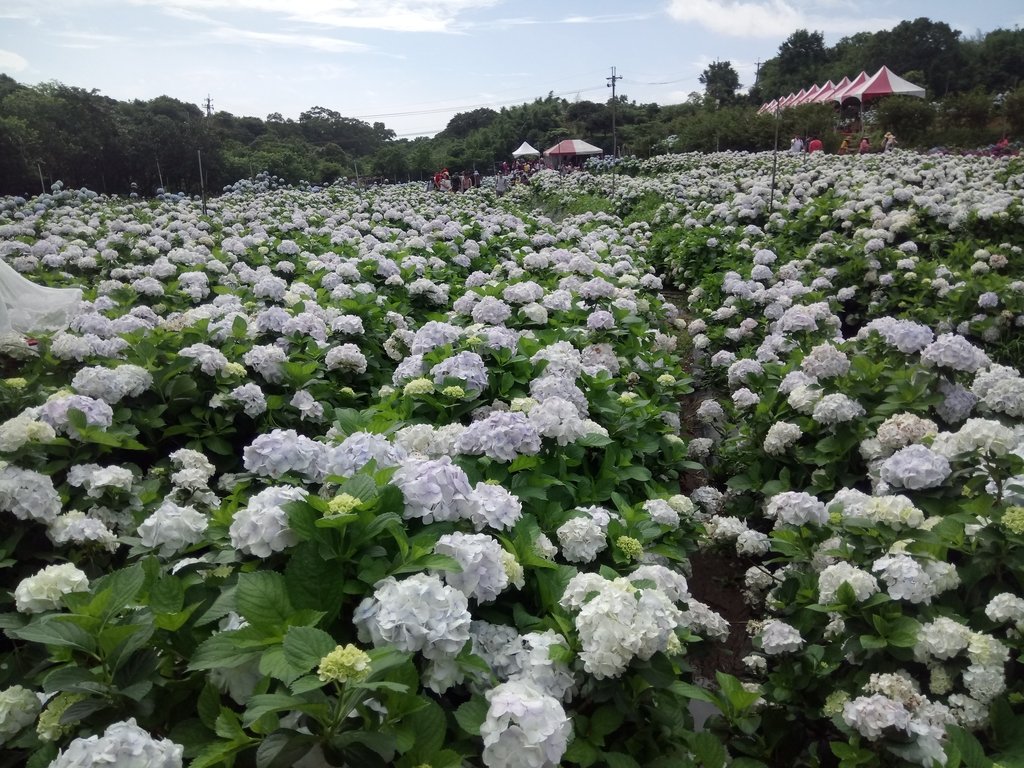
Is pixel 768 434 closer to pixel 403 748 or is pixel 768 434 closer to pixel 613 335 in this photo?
pixel 613 335

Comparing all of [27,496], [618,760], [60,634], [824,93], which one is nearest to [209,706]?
[60,634]

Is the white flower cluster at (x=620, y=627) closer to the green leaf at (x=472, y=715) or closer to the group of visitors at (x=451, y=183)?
the green leaf at (x=472, y=715)

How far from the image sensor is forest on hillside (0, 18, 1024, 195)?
21.0 m

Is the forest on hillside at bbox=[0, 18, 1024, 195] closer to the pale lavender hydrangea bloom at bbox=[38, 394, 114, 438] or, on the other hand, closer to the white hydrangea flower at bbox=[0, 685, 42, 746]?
the pale lavender hydrangea bloom at bbox=[38, 394, 114, 438]

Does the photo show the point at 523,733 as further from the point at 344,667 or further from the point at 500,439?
the point at 500,439

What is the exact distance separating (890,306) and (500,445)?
4913mm

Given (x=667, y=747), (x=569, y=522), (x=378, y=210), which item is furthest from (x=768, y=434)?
(x=378, y=210)

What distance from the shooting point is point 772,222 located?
846 centimetres

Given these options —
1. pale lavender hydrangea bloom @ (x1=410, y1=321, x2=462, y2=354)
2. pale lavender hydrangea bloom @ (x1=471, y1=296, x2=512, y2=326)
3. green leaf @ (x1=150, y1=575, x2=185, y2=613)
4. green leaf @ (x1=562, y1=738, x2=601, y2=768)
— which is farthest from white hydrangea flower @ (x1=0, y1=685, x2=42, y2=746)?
pale lavender hydrangea bloom @ (x1=471, y1=296, x2=512, y2=326)

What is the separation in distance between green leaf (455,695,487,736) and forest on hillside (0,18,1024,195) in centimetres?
919

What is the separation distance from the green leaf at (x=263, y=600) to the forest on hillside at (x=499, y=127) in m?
9.23

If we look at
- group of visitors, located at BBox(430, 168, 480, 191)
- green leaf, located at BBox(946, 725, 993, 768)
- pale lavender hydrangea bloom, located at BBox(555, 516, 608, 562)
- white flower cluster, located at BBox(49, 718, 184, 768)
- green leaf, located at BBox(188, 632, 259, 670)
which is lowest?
green leaf, located at BBox(946, 725, 993, 768)

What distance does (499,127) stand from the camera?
4412 cm

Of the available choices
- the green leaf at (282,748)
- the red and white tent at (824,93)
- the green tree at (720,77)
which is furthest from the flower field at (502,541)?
the green tree at (720,77)
